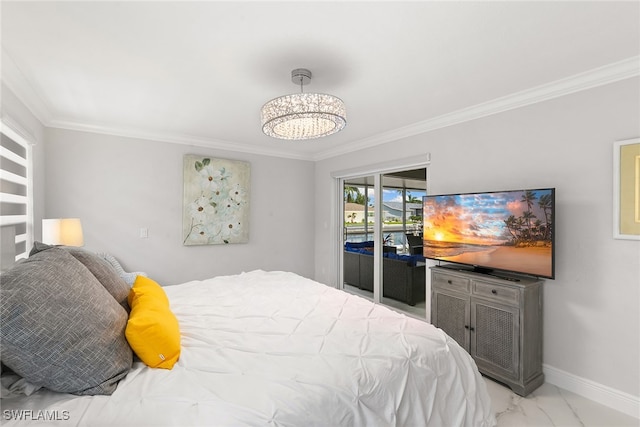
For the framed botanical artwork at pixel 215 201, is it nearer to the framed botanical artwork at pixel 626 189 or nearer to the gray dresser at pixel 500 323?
the gray dresser at pixel 500 323

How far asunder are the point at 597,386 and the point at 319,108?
111 inches

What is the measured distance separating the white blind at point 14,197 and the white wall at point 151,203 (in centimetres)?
48

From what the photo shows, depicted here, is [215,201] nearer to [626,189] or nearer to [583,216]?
[583,216]

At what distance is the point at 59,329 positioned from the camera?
3.52 ft

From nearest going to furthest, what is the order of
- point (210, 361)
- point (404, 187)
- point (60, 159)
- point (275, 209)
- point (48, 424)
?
point (48, 424) < point (210, 361) < point (60, 159) < point (404, 187) < point (275, 209)

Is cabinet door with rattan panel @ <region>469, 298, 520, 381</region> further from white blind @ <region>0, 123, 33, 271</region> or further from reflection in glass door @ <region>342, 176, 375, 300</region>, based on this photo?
white blind @ <region>0, 123, 33, 271</region>

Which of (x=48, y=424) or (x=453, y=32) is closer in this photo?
(x=48, y=424)

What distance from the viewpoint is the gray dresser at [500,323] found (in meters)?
2.29

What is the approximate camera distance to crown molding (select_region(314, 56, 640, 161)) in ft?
6.79

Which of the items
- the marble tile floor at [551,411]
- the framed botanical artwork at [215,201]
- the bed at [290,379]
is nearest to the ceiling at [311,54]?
the framed botanical artwork at [215,201]

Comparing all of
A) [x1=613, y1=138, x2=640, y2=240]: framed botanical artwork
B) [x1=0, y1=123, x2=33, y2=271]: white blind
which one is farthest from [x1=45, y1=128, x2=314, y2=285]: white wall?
[x1=613, y1=138, x2=640, y2=240]: framed botanical artwork

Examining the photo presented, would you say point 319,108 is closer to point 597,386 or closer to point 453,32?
point 453,32

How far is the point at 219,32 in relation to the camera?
1.68 meters

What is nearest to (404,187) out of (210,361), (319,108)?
(319,108)
